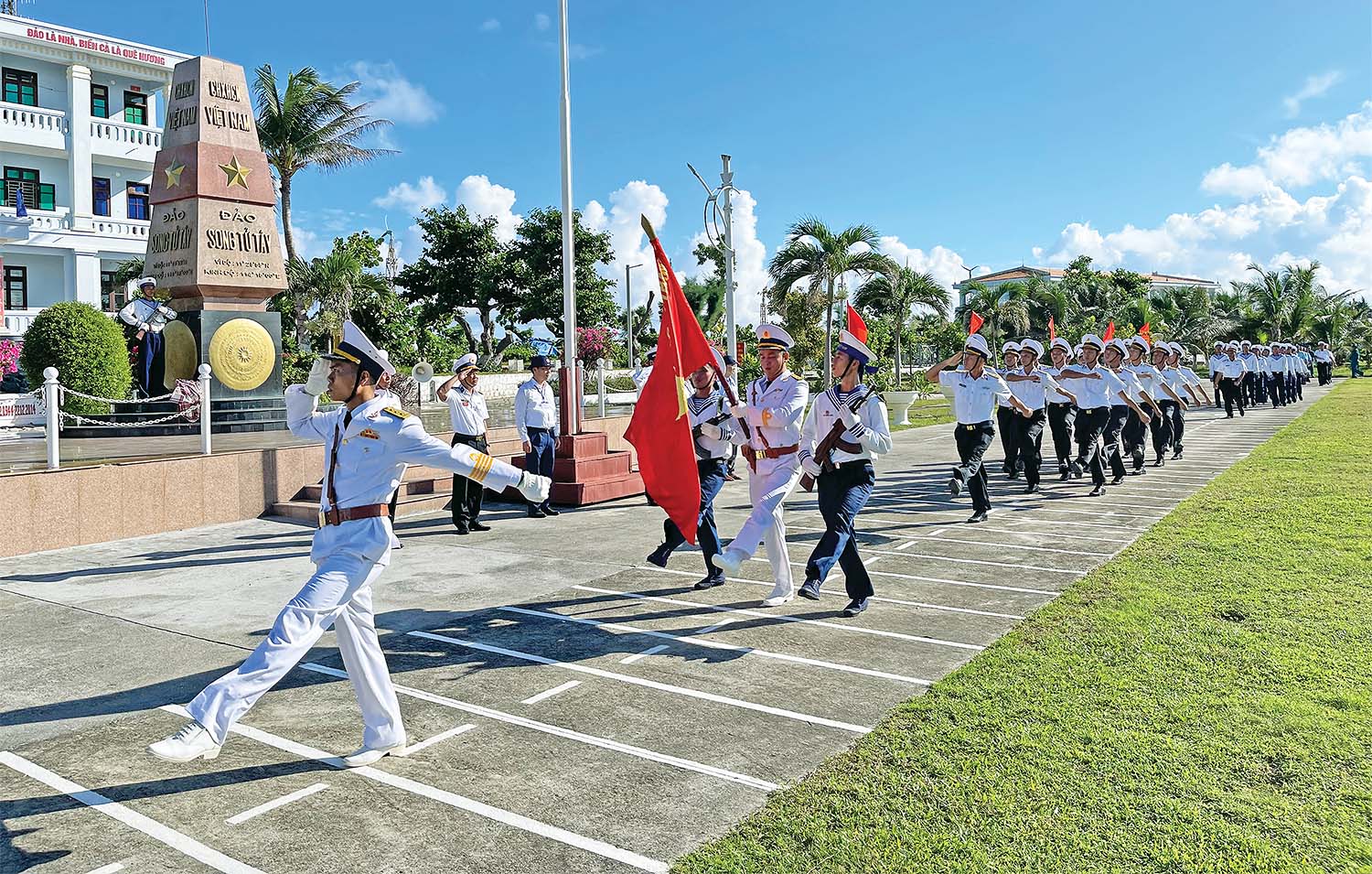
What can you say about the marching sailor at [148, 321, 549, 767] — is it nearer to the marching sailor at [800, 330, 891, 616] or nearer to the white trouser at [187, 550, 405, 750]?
the white trouser at [187, 550, 405, 750]

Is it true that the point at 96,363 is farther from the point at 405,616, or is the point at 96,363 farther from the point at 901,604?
the point at 901,604

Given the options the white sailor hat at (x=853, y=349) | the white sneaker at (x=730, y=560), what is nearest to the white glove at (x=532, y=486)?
the white sneaker at (x=730, y=560)

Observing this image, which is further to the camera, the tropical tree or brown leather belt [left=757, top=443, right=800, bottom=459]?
the tropical tree

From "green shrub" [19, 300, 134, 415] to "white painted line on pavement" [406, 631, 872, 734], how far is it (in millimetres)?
14649

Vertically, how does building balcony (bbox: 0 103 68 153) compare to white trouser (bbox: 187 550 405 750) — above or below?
above

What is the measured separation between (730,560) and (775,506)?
0.67 metres

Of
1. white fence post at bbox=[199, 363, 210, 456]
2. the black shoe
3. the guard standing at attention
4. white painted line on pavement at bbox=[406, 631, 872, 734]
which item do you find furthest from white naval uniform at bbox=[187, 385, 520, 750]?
white fence post at bbox=[199, 363, 210, 456]

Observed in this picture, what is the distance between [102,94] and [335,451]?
129ft

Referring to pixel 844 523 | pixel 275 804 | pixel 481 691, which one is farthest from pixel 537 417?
pixel 275 804

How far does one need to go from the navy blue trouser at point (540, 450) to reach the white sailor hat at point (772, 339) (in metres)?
5.21

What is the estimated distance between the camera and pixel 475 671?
18.6 ft

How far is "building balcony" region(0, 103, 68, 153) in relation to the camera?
32219 millimetres

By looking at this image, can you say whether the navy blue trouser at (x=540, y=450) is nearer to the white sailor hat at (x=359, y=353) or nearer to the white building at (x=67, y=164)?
the white sailor hat at (x=359, y=353)

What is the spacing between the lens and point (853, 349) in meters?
6.82
